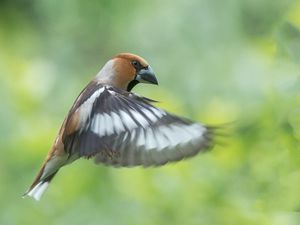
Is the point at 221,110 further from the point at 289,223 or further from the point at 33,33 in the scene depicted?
the point at 33,33

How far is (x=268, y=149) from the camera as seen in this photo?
2102 mm

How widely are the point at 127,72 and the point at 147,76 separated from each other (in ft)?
0.10

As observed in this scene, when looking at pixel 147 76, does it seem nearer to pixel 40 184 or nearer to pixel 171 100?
pixel 40 184

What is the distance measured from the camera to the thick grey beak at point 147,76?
132cm

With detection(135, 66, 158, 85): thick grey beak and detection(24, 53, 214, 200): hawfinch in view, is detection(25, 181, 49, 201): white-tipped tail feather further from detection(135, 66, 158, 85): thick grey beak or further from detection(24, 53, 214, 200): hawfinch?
detection(135, 66, 158, 85): thick grey beak

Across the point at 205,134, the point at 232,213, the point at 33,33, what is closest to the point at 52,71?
the point at 33,33

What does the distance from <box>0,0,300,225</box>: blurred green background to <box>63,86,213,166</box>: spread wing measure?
0.22 ft

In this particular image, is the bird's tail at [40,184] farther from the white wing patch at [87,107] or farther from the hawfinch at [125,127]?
the white wing patch at [87,107]

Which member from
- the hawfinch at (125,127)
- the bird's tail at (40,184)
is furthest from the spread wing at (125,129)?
the bird's tail at (40,184)

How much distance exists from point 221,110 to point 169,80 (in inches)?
26.7

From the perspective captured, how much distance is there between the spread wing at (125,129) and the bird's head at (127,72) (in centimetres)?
5

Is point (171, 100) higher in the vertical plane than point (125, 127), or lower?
higher

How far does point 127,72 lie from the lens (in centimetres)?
134

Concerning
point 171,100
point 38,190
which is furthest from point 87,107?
point 171,100
